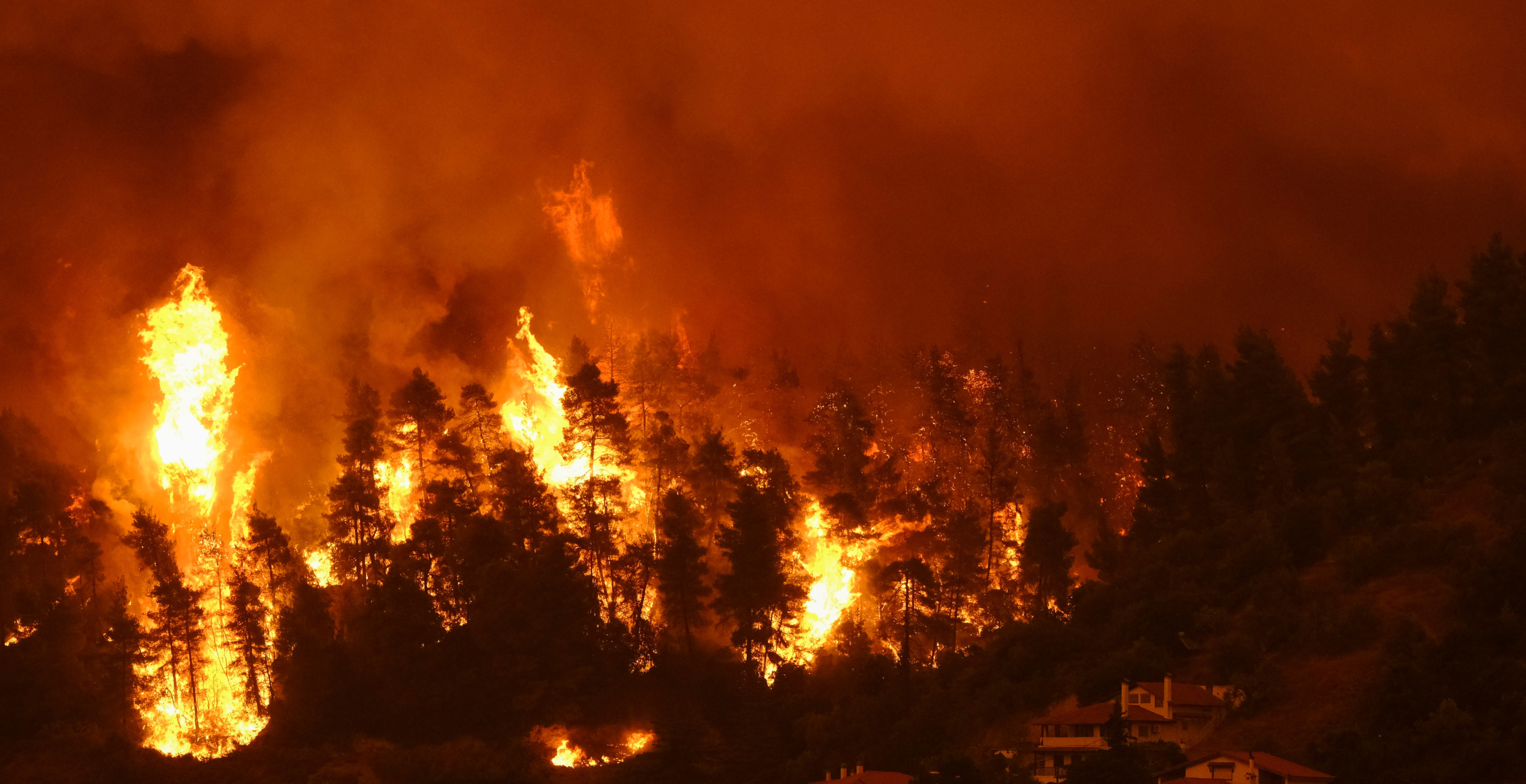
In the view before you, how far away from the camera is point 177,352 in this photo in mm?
76438

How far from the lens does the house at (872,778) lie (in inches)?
2069

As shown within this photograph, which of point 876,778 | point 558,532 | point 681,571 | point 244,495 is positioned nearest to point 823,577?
point 681,571

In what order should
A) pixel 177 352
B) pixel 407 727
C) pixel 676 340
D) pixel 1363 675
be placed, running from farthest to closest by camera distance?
pixel 676 340, pixel 177 352, pixel 407 727, pixel 1363 675

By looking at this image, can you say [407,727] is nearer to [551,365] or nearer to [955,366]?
[551,365]

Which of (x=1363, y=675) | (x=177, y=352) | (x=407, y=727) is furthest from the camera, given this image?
(x=177, y=352)

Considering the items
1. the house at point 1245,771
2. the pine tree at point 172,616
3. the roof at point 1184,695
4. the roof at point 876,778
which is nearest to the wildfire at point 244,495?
the pine tree at point 172,616

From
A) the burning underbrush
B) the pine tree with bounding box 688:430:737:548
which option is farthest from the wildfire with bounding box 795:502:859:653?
the pine tree with bounding box 688:430:737:548

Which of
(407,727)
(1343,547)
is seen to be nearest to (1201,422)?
(1343,547)

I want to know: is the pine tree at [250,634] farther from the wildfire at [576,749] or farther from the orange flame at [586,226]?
the orange flame at [586,226]

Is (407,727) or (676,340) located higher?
(676,340)

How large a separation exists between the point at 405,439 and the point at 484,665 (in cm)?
1250

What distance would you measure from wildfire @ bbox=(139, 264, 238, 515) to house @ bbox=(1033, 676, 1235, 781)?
4083 centimetres

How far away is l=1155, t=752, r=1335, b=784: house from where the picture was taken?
153 ft

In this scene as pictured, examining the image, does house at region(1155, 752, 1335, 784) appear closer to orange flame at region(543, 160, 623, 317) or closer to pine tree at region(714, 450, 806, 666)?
pine tree at region(714, 450, 806, 666)
